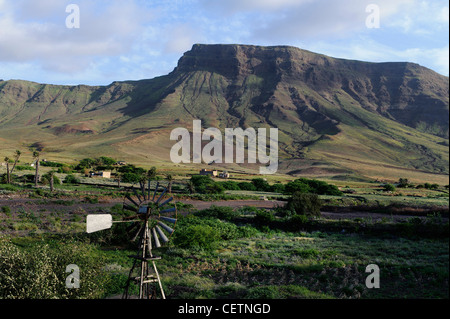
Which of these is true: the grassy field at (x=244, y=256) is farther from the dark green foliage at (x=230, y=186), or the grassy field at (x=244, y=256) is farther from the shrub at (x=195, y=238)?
the dark green foliage at (x=230, y=186)

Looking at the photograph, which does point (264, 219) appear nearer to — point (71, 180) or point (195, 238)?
point (195, 238)

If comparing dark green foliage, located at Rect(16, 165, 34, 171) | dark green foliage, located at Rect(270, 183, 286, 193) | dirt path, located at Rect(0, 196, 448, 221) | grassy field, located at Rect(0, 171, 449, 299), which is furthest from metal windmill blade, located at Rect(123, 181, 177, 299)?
dark green foliage, located at Rect(16, 165, 34, 171)

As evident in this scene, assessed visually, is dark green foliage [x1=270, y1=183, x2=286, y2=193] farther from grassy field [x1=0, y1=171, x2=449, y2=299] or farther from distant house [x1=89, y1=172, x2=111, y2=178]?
distant house [x1=89, y1=172, x2=111, y2=178]

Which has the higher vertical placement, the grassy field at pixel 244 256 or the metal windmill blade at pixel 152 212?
the metal windmill blade at pixel 152 212

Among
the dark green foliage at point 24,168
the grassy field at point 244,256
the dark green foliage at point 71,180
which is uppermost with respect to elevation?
the dark green foliage at point 24,168

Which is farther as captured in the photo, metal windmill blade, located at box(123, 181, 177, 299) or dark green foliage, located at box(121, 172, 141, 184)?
dark green foliage, located at box(121, 172, 141, 184)

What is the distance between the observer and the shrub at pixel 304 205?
39094 mm

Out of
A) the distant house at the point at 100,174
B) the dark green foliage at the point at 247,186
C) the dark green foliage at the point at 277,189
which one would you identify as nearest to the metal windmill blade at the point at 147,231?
the dark green foliage at the point at 277,189

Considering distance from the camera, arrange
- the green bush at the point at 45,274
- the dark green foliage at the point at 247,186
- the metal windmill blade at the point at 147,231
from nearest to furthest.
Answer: the metal windmill blade at the point at 147,231 → the green bush at the point at 45,274 → the dark green foliage at the point at 247,186

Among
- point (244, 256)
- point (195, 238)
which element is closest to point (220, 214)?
point (195, 238)

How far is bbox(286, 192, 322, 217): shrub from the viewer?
39094 mm

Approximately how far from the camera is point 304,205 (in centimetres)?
3912

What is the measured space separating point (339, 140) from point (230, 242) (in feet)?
587
